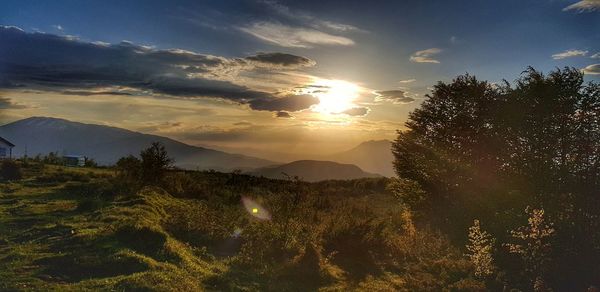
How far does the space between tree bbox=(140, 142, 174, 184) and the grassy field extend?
205 inches

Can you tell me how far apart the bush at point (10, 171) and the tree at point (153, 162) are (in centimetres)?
845

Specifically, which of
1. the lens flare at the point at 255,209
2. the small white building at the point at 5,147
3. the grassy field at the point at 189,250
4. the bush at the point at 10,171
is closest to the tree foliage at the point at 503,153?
the grassy field at the point at 189,250

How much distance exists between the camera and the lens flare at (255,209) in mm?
24744

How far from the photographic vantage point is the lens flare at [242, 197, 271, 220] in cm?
2474

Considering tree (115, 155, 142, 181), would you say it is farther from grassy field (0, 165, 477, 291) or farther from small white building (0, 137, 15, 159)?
small white building (0, 137, 15, 159)

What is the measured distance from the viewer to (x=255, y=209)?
27547mm

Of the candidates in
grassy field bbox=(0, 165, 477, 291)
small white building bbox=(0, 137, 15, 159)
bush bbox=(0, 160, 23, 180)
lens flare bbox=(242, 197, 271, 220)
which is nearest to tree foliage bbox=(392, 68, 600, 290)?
grassy field bbox=(0, 165, 477, 291)

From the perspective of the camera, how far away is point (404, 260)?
1822cm

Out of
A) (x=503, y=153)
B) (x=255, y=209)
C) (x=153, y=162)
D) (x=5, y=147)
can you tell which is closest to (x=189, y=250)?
(x=255, y=209)

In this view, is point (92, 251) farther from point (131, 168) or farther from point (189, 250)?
point (131, 168)

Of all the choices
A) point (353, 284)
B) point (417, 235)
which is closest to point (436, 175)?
point (417, 235)

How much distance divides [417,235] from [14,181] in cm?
2402

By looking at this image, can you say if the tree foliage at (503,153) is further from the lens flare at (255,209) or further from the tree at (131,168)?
the tree at (131,168)

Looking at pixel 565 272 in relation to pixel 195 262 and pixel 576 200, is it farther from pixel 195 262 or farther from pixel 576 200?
pixel 195 262
